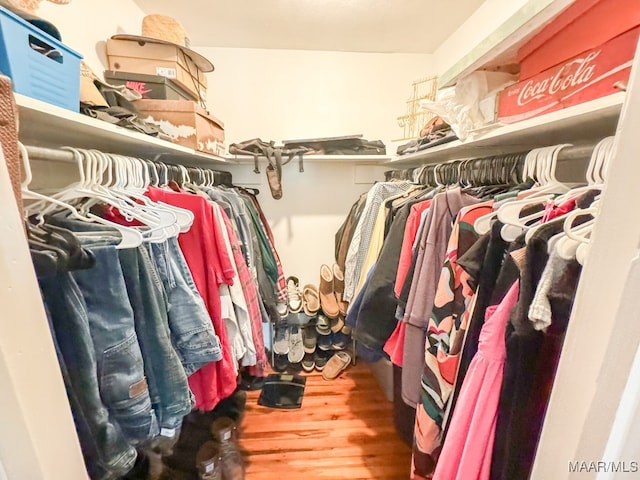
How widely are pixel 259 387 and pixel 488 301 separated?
5.15ft

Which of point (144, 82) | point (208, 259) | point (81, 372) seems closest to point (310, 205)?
point (144, 82)

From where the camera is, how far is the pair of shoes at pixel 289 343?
1.97m

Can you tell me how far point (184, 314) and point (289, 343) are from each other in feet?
4.24

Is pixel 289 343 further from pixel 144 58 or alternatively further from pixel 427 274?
pixel 144 58

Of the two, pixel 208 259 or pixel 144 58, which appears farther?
pixel 144 58

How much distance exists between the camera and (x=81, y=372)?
0.53 meters

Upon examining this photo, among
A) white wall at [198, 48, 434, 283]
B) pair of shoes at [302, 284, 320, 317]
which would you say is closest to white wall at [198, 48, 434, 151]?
white wall at [198, 48, 434, 283]

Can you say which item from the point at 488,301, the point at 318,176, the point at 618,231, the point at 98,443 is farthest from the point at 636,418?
the point at 318,176

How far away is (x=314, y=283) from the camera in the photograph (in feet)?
7.43

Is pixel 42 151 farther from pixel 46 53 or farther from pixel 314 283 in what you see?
pixel 314 283

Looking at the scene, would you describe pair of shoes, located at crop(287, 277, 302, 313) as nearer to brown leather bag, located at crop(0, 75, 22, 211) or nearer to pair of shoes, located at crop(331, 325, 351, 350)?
pair of shoes, located at crop(331, 325, 351, 350)

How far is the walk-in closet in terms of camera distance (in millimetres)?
351

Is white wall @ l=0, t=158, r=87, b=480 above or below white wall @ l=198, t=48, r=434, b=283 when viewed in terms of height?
below

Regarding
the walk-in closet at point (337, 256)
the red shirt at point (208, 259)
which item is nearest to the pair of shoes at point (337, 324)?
the walk-in closet at point (337, 256)
